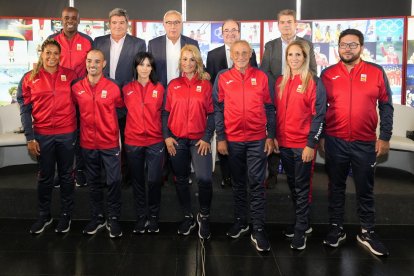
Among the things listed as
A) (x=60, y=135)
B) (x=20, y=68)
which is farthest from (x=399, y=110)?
(x=20, y=68)

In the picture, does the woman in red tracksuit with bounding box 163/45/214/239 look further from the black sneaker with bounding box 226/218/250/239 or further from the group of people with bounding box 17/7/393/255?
the black sneaker with bounding box 226/218/250/239

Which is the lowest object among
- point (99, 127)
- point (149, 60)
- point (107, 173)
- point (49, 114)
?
point (107, 173)

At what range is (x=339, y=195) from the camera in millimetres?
3389

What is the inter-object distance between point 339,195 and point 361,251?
461 millimetres

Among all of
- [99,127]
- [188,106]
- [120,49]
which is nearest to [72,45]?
[120,49]

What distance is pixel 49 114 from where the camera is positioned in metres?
3.48

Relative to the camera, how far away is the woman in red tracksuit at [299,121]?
10.4 feet

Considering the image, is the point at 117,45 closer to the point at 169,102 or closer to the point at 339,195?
the point at 169,102

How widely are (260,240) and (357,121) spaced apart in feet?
3.83

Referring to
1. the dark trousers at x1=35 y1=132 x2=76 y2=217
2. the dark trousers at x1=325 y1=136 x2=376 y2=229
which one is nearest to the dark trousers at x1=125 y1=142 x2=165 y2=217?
the dark trousers at x1=35 y1=132 x2=76 y2=217

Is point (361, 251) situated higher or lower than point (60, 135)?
lower

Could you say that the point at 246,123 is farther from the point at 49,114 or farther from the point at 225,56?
the point at 49,114

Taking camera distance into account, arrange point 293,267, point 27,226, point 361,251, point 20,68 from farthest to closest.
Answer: point 20,68
point 27,226
point 361,251
point 293,267

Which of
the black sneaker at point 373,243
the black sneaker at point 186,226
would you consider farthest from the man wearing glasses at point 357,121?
the black sneaker at point 186,226
